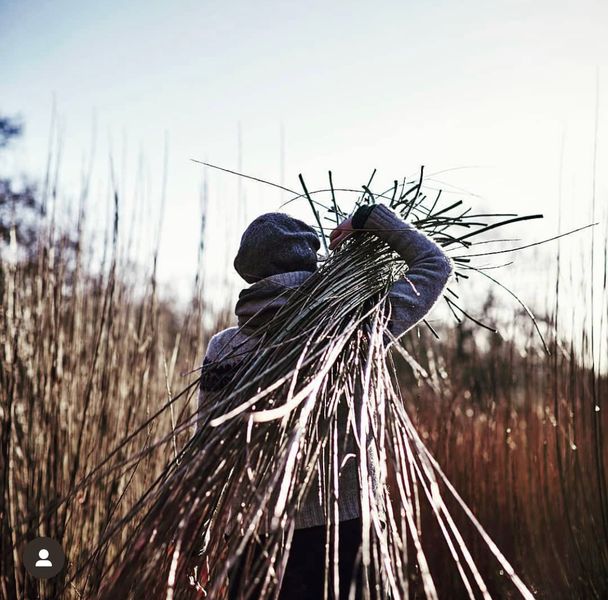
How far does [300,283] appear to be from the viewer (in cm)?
122

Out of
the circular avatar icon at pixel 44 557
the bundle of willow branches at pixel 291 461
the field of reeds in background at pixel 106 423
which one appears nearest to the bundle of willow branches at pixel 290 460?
the bundle of willow branches at pixel 291 461

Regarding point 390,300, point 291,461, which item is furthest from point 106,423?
point 291,461

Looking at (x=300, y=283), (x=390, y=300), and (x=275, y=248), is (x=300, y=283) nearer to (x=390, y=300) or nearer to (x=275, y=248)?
(x=275, y=248)

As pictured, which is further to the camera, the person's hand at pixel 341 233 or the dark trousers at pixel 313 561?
the person's hand at pixel 341 233

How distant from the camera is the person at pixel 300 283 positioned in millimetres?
1067

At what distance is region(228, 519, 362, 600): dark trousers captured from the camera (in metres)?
1.06

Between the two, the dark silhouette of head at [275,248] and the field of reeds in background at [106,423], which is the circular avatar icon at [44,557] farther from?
the dark silhouette of head at [275,248]

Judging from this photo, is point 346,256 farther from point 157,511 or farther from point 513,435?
point 513,435

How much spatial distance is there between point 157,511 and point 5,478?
813mm

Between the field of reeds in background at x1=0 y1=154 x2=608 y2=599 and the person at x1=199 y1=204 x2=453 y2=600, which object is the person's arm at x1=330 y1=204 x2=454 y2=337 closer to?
the person at x1=199 y1=204 x2=453 y2=600

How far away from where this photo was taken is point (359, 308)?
1074 millimetres

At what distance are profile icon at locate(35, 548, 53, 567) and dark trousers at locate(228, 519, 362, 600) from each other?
0.61 meters

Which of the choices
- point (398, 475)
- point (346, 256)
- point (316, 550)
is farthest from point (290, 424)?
point (346, 256)

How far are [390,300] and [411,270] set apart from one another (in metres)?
0.08
